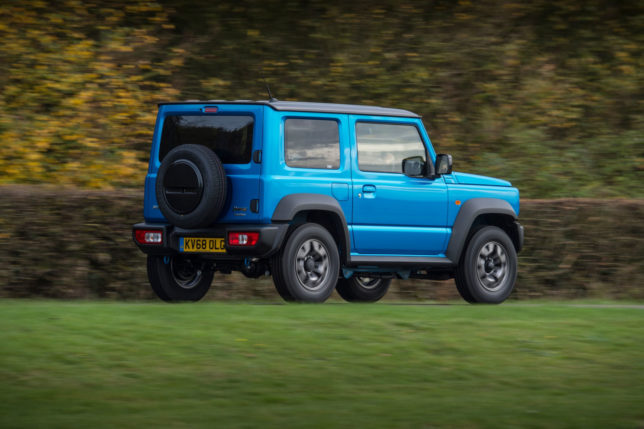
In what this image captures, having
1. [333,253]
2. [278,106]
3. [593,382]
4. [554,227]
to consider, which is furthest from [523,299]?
[593,382]

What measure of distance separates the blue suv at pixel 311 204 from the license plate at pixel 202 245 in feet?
0.04

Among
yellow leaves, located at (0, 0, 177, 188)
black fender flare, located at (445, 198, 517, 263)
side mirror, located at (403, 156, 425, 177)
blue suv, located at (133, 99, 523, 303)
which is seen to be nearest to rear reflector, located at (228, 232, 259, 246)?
blue suv, located at (133, 99, 523, 303)

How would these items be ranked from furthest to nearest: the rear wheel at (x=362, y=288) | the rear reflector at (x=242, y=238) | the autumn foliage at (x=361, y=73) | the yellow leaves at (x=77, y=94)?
the autumn foliage at (x=361, y=73) → the yellow leaves at (x=77, y=94) → the rear wheel at (x=362, y=288) → the rear reflector at (x=242, y=238)

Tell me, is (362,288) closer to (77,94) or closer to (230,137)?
(230,137)

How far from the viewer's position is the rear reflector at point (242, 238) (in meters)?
11.0

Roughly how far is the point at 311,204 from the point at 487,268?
257cm

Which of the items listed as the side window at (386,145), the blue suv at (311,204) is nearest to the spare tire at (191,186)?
the blue suv at (311,204)

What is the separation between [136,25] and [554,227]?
9.62 m

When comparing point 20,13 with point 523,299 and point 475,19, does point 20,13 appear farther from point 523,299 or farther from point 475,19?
point 523,299

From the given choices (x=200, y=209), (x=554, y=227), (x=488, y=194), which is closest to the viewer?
(x=200, y=209)

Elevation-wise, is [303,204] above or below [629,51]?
below

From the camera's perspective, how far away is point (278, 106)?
11.3 m

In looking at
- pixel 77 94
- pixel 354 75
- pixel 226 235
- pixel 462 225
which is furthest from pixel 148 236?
pixel 354 75

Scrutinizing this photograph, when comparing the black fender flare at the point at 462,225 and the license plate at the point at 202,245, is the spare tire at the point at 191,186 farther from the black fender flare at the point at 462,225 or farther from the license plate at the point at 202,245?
the black fender flare at the point at 462,225
